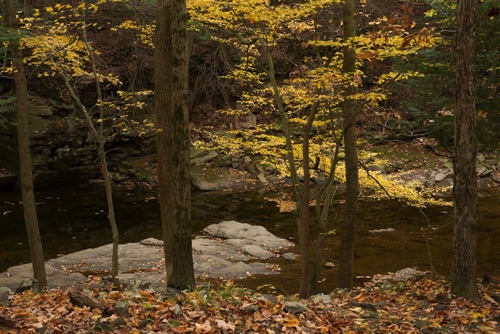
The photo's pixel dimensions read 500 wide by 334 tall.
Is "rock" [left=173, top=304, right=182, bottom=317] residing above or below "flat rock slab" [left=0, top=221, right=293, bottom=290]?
above

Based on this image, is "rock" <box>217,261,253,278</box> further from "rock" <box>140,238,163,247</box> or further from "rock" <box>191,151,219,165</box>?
"rock" <box>191,151,219,165</box>

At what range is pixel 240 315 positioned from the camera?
234 inches

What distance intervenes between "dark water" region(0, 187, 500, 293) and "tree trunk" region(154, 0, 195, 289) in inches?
208

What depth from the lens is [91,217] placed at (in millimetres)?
20656

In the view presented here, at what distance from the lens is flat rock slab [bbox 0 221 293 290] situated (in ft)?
42.0

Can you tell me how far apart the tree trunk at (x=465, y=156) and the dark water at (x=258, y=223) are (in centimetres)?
527

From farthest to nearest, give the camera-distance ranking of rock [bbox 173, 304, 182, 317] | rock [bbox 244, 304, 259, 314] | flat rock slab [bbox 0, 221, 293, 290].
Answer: flat rock slab [bbox 0, 221, 293, 290] < rock [bbox 244, 304, 259, 314] < rock [bbox 173, 304, 182, 317]

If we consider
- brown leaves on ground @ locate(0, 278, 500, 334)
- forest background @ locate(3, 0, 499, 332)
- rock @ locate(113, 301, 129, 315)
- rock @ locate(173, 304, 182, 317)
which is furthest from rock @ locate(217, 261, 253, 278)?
rock @ locate(113, 301, 129, 315)

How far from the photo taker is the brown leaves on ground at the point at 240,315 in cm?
523

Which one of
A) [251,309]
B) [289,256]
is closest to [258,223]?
[289,256]

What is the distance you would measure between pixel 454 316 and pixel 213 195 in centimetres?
1835

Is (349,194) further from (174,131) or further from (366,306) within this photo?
(174,131)

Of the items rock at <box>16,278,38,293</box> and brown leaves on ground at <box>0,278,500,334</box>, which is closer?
brown leaves on ground at <box>0,278,500,334</box>

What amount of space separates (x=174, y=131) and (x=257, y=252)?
8.88 metres
